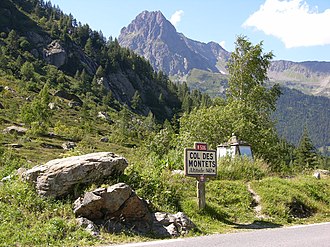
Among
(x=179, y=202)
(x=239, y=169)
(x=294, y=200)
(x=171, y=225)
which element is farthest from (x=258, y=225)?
(x=239, y=169)

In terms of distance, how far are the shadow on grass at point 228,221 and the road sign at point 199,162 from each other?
3.36 feet

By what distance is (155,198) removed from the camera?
33.4 ft

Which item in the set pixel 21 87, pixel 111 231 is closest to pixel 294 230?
pixel 111 231

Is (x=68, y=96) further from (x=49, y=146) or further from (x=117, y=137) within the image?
(x=49, y=146)

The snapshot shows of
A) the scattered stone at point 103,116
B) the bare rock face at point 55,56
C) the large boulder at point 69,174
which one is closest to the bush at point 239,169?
the large boulder at point 69,174

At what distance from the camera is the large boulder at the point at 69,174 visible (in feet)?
29.1

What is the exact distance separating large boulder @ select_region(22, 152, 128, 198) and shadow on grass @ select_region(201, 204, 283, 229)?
2.99 m

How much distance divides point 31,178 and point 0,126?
3179 inches

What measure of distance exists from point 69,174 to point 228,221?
4.65m

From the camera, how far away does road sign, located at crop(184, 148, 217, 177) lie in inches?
426

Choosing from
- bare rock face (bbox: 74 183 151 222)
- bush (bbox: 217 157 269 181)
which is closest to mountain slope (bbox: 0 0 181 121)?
bush (bbox: 217 157 269 181)

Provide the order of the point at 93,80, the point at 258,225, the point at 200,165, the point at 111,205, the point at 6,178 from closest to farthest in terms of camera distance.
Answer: the point at 111,205, the point at 6,178, the point at 258,225, the point at 200,165, the point at 93,80

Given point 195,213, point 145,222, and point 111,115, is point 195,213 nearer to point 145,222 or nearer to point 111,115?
point 145,222

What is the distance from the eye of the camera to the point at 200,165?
11117 millimetres
